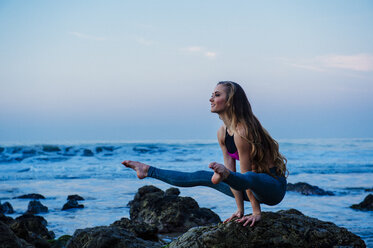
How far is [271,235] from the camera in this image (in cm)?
439

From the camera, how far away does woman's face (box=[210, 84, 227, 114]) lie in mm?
4520

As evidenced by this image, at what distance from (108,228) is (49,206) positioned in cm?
817

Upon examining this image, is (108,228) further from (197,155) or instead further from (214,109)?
(197,155)

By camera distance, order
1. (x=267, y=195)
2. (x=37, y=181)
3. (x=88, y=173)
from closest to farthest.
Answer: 1. (x=267, y=195)
2. (x=37, y=181)
3. (x=88, y=173)

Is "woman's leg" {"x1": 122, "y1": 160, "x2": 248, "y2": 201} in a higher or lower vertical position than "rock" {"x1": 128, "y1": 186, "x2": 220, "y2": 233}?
higher

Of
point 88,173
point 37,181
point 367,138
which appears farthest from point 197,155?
point 367,138

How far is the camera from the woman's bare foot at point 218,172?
3.62 m

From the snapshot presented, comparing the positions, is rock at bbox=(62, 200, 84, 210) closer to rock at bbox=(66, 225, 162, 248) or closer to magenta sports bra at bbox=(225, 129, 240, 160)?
rock at bbox=(66, 225, 162, 248)

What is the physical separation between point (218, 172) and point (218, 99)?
1.13 meters

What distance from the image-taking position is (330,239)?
4516 millimetres

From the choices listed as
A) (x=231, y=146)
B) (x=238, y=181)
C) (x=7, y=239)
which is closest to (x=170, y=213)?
(x=7, y=239)

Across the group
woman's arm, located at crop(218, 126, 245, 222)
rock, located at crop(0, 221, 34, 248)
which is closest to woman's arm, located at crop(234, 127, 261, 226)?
woman's arm, located at crop(218, 126, 245, 222)

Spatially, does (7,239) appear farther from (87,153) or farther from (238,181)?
(87,153)

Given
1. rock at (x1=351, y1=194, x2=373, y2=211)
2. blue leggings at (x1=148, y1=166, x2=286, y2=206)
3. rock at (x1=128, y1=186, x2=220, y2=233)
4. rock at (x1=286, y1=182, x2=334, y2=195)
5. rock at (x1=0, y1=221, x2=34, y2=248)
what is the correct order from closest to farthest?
blue leggings at (x1=148, y1=166, x2=286, y2=206), rock at (x1=0, y1=221, x2=34, y2=248), rock at (x1=128, y1=186, x2=220, y2=233), rock at (x1=351, y1=194, x2=373, y2=211), rock at (x1=286, y1=182, x2=334, y2=195)
